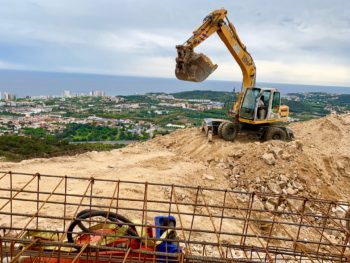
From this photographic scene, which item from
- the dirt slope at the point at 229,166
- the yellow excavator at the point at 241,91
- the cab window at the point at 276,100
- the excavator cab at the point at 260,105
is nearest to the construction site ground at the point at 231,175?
the dirt slope at the point at 229,166

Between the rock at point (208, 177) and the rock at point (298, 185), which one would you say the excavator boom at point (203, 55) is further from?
the rock at point (298, 185)

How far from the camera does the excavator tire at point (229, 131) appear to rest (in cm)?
1409

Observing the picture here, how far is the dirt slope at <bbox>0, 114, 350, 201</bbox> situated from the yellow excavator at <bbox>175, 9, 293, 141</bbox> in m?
0.90

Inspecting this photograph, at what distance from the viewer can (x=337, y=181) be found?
11.7 metres

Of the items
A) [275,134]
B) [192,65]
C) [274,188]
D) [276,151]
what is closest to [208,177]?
[274,188]

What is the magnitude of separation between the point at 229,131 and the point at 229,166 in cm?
246

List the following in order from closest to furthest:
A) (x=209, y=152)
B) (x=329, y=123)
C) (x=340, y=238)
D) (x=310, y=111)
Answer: (x=340, y=238) → (x=209, y=152) → (x=329, y=123) → (x=310, y=111)

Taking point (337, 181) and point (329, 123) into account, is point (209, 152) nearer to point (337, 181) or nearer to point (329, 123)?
point (337, 181)

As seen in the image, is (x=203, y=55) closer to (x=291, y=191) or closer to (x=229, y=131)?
(x=229, y=131)

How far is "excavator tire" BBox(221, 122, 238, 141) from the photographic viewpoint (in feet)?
46.2

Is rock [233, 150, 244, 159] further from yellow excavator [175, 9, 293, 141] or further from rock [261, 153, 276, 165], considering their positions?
yellow excavator [175, 9, 293, 141]

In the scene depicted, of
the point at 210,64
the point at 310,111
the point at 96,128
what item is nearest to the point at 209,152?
the point at 210,64

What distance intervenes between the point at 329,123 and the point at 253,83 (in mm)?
5450

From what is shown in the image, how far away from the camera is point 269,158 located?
11.5 m
